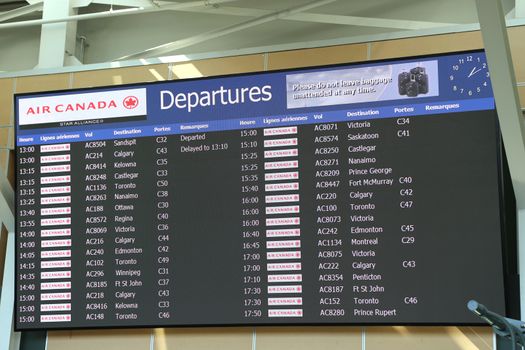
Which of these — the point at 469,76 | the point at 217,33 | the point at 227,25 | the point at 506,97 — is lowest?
the point at 506,97

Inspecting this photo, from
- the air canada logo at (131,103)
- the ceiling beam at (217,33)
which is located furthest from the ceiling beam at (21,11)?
the air canada logo at (131,103)

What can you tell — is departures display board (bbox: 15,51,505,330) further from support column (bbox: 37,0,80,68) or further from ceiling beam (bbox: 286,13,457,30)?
ceiling beam (bbox: 286,13,457,30)

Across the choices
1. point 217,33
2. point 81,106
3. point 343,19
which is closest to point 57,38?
point 81,106

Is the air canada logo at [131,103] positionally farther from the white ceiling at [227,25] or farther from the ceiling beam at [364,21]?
the ceiling beam at [364,21]

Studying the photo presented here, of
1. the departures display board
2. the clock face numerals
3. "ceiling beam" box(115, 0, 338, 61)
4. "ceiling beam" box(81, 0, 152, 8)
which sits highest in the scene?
"ceiling beam" box(81, 0, 152, 8)

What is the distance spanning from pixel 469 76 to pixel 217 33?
6.43ft

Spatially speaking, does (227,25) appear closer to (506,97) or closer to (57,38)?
(57,38)

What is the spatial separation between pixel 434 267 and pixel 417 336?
414mm

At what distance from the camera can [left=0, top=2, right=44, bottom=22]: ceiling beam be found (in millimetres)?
6488

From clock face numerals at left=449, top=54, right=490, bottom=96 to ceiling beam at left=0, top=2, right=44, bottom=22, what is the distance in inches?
127

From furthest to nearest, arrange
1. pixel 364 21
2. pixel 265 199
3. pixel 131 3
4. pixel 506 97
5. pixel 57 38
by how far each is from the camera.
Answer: pixel 131 3 → pixel 57 38 → pixel 364 21 → pixel 265 199 → pixel 506 97

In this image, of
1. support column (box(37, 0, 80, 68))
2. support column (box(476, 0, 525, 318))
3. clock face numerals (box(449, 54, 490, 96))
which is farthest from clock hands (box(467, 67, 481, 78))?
support column (box(37, 0, 80, 68))

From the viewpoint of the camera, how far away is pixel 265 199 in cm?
508

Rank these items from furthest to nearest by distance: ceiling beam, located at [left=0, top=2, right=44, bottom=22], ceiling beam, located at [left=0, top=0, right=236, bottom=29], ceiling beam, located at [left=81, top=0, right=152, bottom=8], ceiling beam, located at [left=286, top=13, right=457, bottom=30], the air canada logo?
ceiling beam, located at [left=0, top=2, right=44, bottom=22]
ceiling beam, located at [left=81, top=0, right=152, bottom=8]
ceiling beam, located at [left=0, top=0, right=236, bottom=29]
ceiling beam, located at [left=286, top=13, right=457, bottom=30]
the air canada logo
